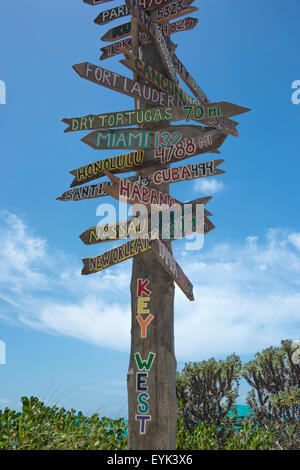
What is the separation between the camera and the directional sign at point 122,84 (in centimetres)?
714

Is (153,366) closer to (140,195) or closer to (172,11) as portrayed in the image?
(140,195)

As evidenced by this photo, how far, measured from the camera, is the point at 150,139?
7125mm

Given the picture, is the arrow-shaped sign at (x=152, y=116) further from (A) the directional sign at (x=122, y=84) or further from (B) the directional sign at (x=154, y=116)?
(A) the directional sign at (x=122, y=84)

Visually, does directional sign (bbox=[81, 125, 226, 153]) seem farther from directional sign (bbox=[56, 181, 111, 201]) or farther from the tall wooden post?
the tall wooden post

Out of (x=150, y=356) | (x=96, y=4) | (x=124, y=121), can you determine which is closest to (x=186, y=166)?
(x=124, y=121)

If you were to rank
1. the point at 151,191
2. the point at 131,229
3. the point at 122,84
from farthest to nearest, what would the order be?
1. the point at 122,84
2. the point at 131,229
3. the point at 151,191

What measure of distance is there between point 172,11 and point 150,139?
302 cm

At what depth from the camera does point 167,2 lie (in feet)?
27.4

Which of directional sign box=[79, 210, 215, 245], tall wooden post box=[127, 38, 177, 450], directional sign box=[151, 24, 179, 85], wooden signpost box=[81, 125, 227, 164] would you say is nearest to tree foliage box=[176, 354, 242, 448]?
tall wooden post box=[127, 38, 177, 450]

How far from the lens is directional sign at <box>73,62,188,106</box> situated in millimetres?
7137

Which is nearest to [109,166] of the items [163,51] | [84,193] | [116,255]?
[84,193]

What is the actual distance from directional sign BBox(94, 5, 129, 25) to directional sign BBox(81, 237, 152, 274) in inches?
207

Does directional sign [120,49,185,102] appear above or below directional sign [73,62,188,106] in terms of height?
above
